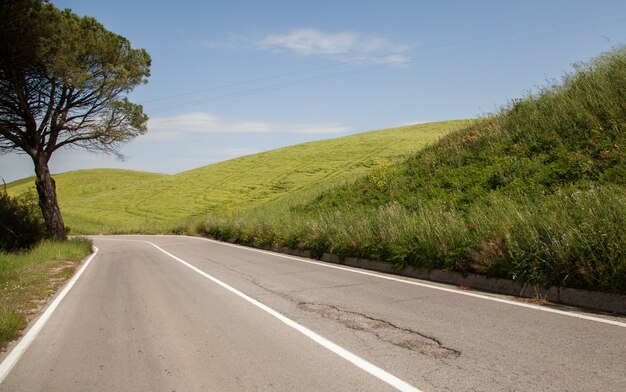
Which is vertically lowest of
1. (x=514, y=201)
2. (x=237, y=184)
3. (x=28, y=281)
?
(x=28, y=281)

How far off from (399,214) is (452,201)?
221 centimetres

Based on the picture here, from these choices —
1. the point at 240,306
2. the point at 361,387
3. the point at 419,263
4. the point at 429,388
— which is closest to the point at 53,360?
the point at 240,306

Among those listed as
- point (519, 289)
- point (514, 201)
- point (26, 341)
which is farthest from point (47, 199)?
point (519, 289)

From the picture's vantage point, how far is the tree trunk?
73.1 ft

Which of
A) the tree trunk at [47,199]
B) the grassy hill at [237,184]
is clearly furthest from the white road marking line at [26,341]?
the grassy hill at [237,184]

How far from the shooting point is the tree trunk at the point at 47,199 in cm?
2228

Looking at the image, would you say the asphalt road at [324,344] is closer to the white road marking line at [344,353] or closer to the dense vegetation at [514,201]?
the white road marking line at [344,353]

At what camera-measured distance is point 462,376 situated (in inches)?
162

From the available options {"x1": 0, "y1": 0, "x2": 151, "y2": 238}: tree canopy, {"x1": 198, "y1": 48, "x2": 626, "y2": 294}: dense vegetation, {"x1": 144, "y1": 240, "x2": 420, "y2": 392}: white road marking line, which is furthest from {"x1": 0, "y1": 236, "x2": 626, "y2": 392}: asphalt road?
{"x1": 0, "y1": 0, "x2": 151, "y2": 238}: tree canopy

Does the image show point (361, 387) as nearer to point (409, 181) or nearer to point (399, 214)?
point (399, 214)

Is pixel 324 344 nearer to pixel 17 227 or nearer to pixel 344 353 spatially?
pixel 344 353

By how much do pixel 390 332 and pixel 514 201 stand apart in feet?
→ 21.9

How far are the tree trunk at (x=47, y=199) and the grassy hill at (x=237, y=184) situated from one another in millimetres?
15077

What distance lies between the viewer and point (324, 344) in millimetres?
5305
